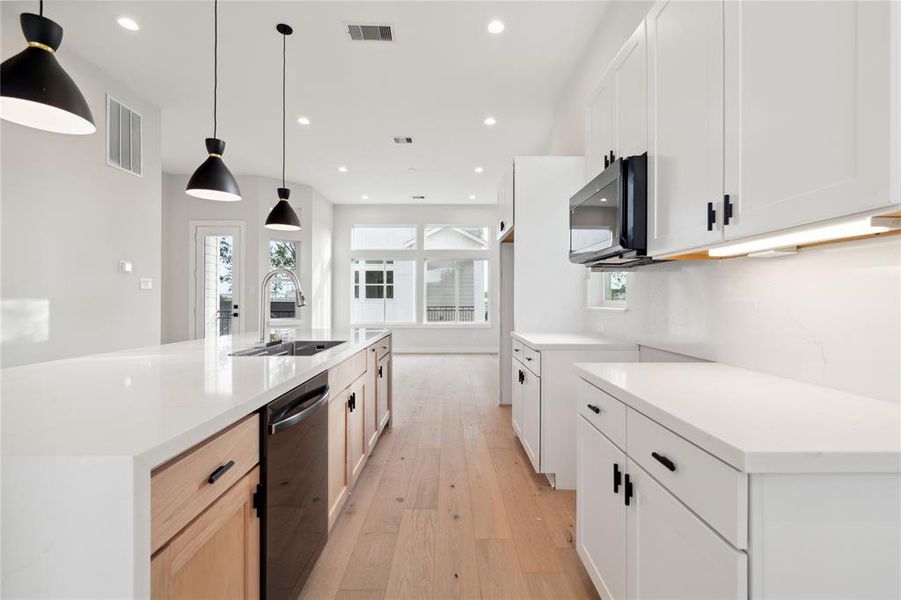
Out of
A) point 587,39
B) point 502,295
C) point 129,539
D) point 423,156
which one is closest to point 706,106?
point 129,539

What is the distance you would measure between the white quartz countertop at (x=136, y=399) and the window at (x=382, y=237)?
6946 mm

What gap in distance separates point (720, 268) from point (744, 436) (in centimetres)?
102

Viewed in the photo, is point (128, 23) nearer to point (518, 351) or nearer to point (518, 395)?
point (518, 351)

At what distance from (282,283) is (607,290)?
20.8 feet

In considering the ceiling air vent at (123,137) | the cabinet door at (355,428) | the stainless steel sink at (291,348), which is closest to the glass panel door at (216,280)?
the ceiling air vent at (123,137)

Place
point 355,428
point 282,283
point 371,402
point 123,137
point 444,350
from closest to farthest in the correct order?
point 355,428 → point 371,402 → point 123,137 → point 282,283 → point 444,350

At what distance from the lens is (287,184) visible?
7.17 metres

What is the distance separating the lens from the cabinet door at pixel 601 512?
1.26 metres

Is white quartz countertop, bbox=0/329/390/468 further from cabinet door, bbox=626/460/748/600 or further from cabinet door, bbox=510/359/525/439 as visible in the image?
cabinet door, bbox=510/359/525/439

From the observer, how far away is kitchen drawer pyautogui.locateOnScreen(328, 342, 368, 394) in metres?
1.88

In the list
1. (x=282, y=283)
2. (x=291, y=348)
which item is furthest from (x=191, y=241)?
(x=291, y=348)

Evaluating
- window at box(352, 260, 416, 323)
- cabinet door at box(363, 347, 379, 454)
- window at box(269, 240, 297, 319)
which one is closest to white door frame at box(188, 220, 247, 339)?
window at box(269, 240, 297, 319)

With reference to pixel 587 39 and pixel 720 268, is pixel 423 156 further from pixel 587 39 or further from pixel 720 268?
pixel 720 268

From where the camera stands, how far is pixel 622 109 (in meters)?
1.87
